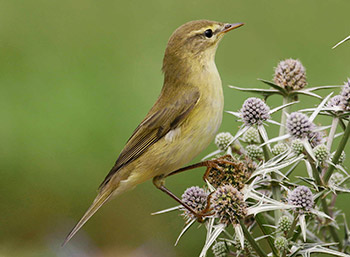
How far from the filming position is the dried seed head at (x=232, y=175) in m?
2.36

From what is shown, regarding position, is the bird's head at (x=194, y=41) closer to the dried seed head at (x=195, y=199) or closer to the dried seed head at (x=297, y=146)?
the dried seed head at (x=195, y=199)

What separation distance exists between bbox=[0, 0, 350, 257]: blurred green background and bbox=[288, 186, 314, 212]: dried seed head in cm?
211

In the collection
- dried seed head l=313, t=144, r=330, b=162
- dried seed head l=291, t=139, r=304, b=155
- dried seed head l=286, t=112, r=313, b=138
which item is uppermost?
dried seed head l=286, t=112, r=313, b=138

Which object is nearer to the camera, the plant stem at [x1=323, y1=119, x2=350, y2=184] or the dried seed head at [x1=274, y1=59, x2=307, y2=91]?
the plant stem at [x1=323, y1=119, x2=350, y2=184]

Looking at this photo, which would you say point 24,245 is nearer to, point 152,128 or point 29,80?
→ point 152,128

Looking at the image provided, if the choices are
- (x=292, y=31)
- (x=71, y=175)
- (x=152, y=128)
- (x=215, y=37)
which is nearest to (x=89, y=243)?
(x=71, y=175)

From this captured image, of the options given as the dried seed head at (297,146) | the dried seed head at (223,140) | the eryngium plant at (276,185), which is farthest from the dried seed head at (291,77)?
the dried seed head at (297,146)

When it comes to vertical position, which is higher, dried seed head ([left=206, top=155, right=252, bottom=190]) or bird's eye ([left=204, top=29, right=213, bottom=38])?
bird's eye ([left=204, top=29, right=213, bottom=38])

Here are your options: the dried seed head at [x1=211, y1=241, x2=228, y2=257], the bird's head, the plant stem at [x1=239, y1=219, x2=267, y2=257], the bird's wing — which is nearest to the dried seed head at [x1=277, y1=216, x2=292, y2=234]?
the plant stem at [x1=239, y1=219, x2=267, y2=257]

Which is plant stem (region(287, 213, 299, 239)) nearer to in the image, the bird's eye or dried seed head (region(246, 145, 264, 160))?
dried seed head (region(246, 145, 264, 160))

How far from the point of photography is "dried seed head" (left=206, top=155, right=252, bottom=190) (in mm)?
2355

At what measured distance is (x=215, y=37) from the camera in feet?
10.9

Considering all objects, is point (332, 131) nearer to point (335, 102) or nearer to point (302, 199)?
point (335, 102)

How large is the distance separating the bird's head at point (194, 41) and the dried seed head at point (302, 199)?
1372mm
